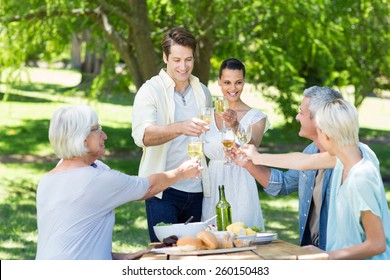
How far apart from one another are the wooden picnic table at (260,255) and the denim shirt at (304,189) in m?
0.68

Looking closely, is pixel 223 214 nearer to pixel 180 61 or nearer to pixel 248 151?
pixel 248 151

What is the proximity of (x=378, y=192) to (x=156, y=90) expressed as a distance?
6.28 feet

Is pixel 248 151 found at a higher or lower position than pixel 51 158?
higher

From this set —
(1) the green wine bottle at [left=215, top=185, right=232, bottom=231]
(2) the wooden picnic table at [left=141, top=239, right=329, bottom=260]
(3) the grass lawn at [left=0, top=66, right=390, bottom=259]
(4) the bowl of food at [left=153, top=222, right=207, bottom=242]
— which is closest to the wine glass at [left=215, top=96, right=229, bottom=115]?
(1) the green wine bottle at [left=215, top=185, right=232, bottom=231]

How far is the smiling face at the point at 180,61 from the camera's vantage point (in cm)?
538

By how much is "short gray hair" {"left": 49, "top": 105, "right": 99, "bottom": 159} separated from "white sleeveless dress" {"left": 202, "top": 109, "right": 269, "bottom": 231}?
50.2 inches

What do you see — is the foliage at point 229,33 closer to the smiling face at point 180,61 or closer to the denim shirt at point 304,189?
the smiling face at point 180,61

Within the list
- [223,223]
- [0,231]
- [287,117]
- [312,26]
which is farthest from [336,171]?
[287,117]

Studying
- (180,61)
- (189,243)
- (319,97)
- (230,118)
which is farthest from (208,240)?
(180,61)

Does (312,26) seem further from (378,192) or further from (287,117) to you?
(378,192)

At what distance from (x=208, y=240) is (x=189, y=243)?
0.33 feet

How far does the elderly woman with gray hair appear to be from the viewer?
438 centimetres

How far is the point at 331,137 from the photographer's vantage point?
13.7ft

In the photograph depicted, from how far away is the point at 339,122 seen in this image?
4137 mm
